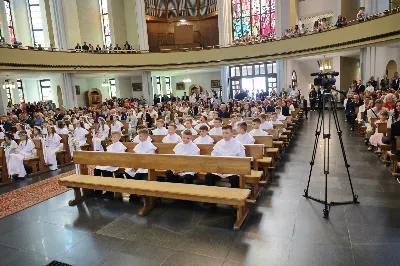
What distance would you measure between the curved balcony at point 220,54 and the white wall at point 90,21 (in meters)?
6.22

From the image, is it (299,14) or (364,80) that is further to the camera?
(299,14)

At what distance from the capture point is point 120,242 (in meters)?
3.69

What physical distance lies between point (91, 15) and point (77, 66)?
8.37 m

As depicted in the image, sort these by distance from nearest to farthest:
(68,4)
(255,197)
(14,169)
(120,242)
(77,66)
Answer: (120,242) → (255,197) → (14,169) → (77,66) → (68,4)

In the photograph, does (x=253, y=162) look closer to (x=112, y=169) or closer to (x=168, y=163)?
(x=168, y=163)

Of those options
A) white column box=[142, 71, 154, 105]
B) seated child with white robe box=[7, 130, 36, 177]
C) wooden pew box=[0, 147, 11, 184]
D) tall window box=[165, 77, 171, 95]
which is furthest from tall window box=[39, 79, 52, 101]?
wooden pew box=[0, 147, 11, 184]

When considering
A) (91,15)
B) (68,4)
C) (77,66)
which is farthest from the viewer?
(91,15)

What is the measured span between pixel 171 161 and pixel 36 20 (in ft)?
80.3

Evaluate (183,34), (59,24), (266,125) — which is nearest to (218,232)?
(266,125)

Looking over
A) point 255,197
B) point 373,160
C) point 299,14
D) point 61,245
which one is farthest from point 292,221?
point 299,14

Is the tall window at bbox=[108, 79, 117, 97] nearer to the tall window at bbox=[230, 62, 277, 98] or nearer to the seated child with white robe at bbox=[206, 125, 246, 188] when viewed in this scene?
the tall window at bbox=[230, 62, 277, 98]

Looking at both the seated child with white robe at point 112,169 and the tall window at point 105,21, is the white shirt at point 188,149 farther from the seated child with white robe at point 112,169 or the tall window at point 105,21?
the tall window at point 105,21

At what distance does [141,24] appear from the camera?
24.0m

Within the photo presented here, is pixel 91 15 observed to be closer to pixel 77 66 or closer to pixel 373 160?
pixel 77 66
